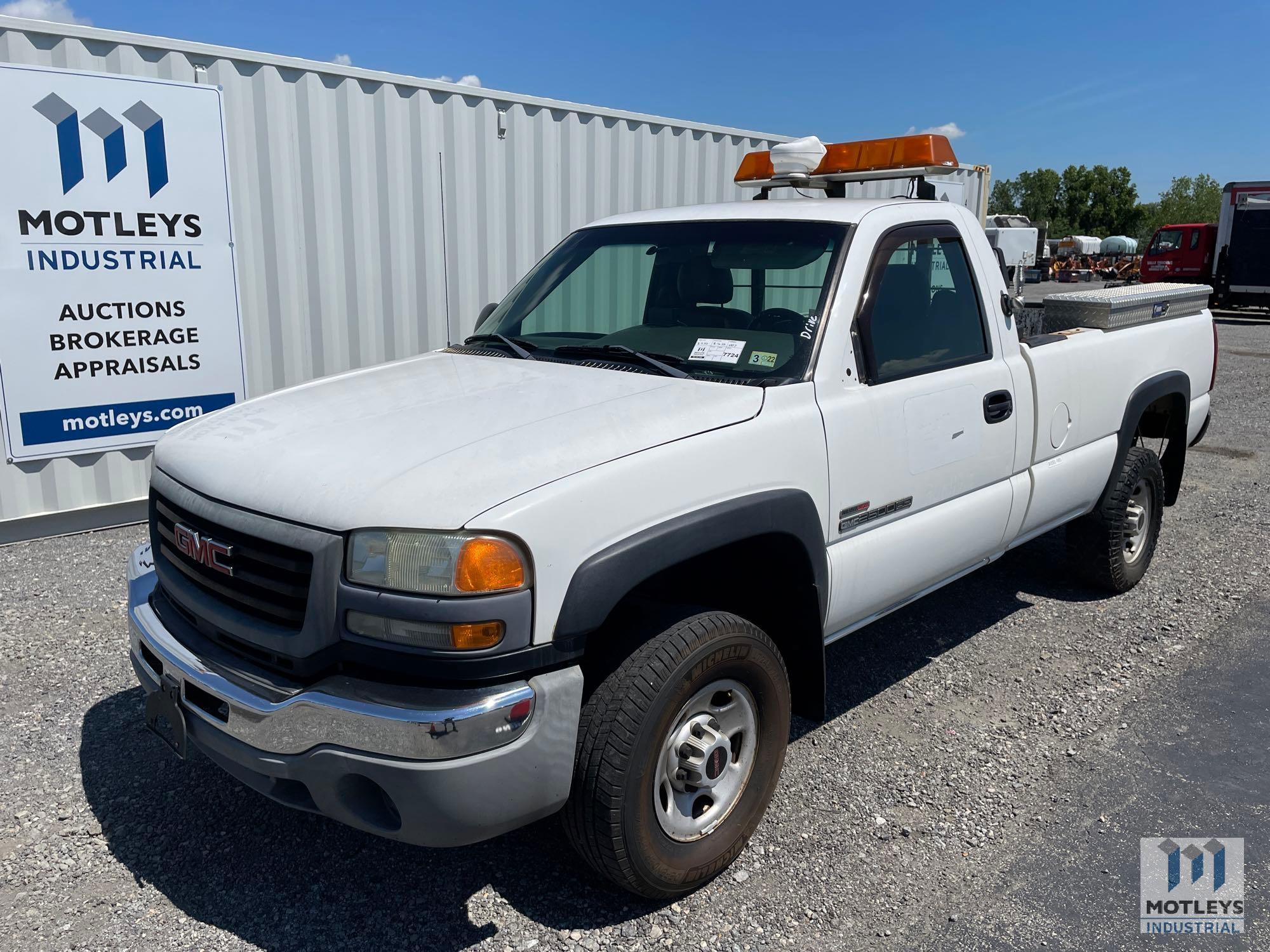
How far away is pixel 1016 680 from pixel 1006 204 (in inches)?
3603

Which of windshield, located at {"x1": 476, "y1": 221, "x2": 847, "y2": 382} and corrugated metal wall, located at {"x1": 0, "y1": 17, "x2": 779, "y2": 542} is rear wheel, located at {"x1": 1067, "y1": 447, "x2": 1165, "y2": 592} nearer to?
windshield, located at {"x1": 476, "y1": 221, "x2": 847, "y2": 382}

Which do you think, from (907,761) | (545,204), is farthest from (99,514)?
(907,761)

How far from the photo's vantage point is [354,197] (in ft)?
22.4

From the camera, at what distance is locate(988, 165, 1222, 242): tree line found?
74.1m

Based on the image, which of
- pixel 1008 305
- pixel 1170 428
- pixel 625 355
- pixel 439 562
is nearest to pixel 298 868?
pixel 439 562

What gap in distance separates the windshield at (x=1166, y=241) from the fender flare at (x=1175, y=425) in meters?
24.6

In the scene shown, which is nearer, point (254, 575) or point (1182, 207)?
point (254, 575)

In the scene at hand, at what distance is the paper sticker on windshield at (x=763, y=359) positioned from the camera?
3100 millimetres

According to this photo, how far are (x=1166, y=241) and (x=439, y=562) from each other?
98.7 ft

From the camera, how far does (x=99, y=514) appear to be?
244 inches

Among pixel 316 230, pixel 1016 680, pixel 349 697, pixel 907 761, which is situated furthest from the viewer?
pixel 316 230

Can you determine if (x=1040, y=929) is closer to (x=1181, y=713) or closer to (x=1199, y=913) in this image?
(x=1199, y=913)

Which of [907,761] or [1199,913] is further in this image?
[907,761]

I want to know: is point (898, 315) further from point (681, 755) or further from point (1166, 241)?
point (1166, 241)
